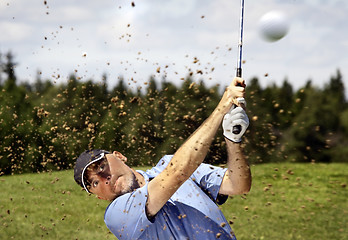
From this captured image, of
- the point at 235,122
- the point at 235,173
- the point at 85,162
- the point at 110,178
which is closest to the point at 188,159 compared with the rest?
the point at 235,122

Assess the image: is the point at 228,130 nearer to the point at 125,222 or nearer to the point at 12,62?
the point at 125,222

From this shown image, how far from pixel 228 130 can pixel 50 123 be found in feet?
44.0

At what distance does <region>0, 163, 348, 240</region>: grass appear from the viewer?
30.0ft

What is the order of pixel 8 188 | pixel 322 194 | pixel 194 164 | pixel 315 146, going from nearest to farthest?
1. pixel 194 164
2. pixel 322 194
3. pixel 8 188
4. pixel 315 146

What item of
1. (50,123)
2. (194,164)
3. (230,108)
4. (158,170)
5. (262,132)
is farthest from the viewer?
(262,132)

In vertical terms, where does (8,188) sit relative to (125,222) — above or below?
below

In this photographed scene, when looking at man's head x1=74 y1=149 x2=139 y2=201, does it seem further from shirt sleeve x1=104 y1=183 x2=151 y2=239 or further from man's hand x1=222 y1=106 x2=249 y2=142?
man's hand x1=222 y1=106 x2=249 y2=142

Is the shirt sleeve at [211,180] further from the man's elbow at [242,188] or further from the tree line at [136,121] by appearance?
the tree line at [136,121]

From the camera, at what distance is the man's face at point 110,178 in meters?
3.28

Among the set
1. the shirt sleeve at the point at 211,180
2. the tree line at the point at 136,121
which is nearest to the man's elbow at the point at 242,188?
the shirt sleeve at the point at 211,180

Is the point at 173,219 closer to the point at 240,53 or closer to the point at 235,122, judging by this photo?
the point at 235,122

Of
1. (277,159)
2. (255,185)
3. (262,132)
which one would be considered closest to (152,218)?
(255,185)

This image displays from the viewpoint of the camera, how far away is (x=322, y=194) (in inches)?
511

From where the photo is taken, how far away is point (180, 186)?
3.00m
